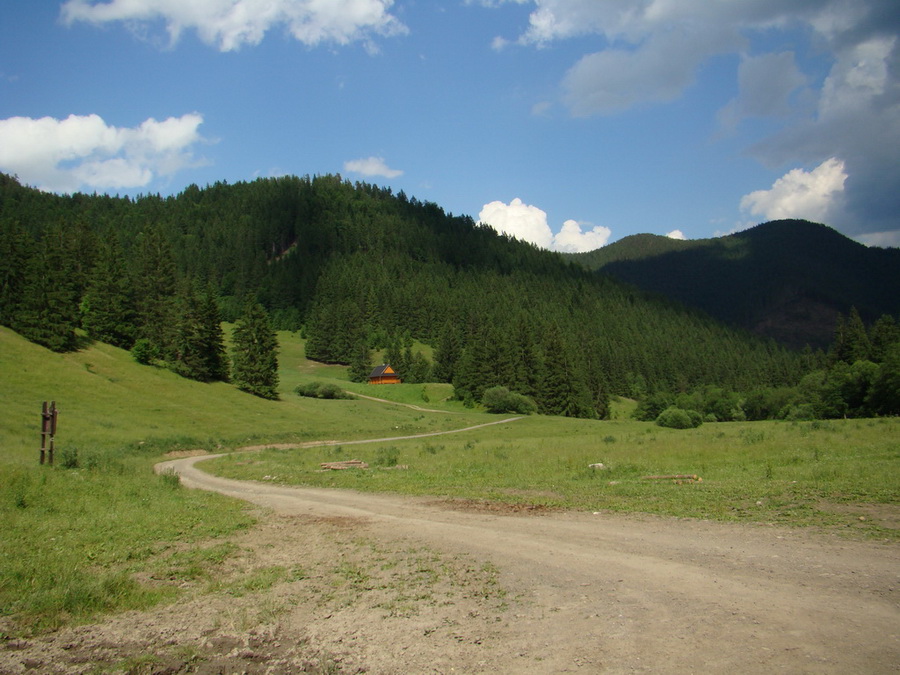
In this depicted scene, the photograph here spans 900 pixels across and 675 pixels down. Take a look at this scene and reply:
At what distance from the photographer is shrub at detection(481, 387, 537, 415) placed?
90.1 metres

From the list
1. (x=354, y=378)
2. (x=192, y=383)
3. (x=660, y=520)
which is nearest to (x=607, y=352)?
(x=354, y=378)

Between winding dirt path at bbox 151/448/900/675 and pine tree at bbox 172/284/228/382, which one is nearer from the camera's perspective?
winding dirt path at bbox 151/448/900/675

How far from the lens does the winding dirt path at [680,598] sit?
547 cm

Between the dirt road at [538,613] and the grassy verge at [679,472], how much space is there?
7.66ft

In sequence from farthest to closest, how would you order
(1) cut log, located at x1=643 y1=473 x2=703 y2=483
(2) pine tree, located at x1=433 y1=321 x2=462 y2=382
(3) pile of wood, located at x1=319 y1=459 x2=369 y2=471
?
(2) pine tree, located at x1=433 y1=321 x2=462 y2=382 < (3) pile of wood, located at x1=319 y1=459 x2=369 y2=471 < (1) cut log, located at x1=643 y1=473 x2=703 y2=483

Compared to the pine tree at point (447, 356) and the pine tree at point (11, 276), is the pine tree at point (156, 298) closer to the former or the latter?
Answer: the pine tree at point (11, 276)

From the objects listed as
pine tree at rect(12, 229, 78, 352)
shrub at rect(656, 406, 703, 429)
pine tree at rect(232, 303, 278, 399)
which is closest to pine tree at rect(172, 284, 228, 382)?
pine tree at rect(232, 303, 278, 399)

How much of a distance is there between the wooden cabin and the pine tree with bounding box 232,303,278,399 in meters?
47.0

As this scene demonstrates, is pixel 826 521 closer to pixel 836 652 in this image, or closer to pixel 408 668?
pixel 836 652

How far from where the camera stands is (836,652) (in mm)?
5332

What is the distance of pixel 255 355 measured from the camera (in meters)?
78.2

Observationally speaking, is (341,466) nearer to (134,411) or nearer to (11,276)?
(134,411)

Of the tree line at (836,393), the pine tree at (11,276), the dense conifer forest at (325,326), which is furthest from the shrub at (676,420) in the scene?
the pine tree at (11,276)

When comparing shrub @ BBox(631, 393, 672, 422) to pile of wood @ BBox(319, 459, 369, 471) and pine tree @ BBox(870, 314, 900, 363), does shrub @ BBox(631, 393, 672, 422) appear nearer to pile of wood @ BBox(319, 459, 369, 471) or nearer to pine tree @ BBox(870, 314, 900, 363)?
pine tree @ BBox(870, 314, 900, 363)
